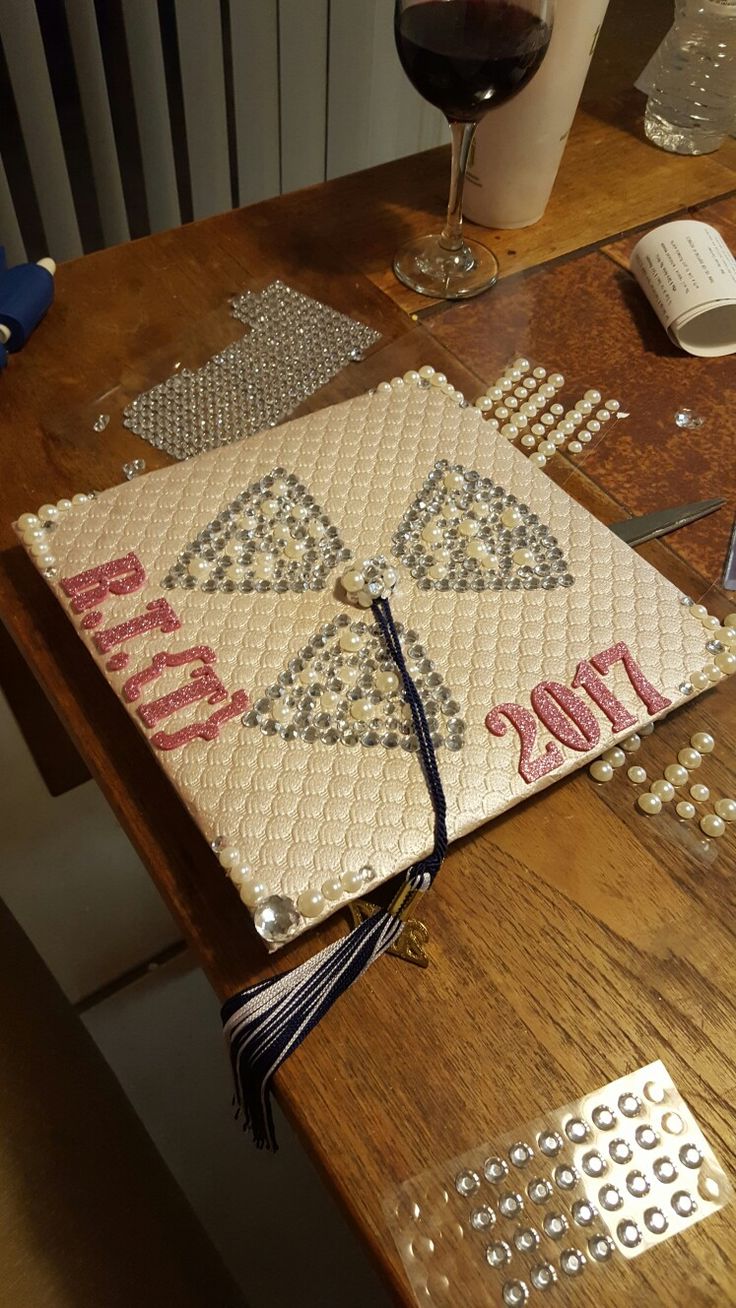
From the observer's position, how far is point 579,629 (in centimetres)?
44

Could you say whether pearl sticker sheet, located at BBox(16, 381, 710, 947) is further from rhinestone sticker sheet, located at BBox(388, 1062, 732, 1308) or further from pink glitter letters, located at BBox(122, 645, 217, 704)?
rhinestone sticker sheet, located at BBox(388, 1062, 732, 1308)

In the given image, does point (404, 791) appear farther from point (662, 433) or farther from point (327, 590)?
point (662, 433)

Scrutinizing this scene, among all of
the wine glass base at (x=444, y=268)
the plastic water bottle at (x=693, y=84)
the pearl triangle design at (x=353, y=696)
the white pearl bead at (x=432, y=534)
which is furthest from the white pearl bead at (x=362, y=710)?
the plastic water bottle at (x=693, y=84)

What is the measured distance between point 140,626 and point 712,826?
0.28 m

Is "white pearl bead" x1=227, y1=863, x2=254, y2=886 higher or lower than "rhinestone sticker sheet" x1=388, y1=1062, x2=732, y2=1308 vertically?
higher

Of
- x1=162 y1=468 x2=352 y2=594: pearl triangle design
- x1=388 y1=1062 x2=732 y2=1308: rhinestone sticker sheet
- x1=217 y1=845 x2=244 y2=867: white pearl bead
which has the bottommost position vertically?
x1=388 y1=1062 x2=732 y2=1308: rhinestone sticker sheet

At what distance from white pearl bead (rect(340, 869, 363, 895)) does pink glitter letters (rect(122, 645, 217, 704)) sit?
12 cm

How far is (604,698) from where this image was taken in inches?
16.4

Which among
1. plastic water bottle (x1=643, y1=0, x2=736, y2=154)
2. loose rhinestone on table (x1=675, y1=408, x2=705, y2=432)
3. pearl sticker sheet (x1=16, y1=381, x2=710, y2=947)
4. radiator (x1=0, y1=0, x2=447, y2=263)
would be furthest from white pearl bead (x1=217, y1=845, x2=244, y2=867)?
radiator (x1=0, y1=0, x2=447, y2=263)

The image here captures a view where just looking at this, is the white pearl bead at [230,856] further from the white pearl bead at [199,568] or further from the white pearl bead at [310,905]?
the white pearl bead at [199,568]

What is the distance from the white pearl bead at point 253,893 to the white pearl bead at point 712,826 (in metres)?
0.21

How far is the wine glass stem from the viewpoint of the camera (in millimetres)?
603

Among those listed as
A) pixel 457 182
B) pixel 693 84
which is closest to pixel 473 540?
pixel 457 182

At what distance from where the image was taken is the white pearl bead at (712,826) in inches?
16.4
